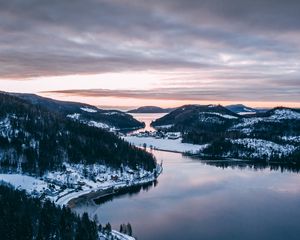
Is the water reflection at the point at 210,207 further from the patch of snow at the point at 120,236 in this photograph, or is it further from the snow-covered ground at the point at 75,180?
the snow-covered ground at the point at 75,180

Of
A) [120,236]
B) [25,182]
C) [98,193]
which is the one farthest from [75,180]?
[120,236]

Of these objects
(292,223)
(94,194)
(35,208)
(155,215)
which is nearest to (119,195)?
(94,194)

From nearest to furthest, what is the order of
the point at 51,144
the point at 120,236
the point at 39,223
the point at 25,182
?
the point at 39,223 → the point at 120,236 → the point at 25,182 → the point at 51,144

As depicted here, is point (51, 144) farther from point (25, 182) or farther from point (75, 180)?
point (25, 182)

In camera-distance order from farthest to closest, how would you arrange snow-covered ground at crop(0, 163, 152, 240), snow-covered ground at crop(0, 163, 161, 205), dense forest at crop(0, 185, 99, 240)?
snow-covered ground at crop(0, 163, 161, 205), snow-covered ground at crop(0, 163, 152, 240), dense forest at crop(0, 185, 99, 240)

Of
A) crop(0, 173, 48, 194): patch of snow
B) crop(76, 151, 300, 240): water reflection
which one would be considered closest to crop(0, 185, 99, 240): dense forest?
crop(76, 151, 300, 240): water reflection

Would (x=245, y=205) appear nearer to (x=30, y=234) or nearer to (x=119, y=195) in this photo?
(x=119, y=195)

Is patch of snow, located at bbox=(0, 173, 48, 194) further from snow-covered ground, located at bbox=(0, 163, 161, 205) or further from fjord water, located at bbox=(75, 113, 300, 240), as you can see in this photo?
fjord water, located at bbox=(75, 113, 300, 240)
